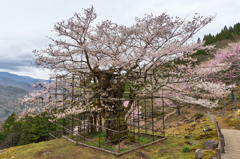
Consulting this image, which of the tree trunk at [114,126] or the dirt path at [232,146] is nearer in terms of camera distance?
the dirt path at [232,146]

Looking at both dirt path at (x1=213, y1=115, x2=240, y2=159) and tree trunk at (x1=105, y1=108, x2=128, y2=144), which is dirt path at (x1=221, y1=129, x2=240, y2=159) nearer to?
dirt path at (x1=213, y1=115, x2=240, y2=159)

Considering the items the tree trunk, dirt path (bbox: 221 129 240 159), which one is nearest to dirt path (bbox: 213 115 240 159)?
dirt path (bbox: 221 129 240 159)

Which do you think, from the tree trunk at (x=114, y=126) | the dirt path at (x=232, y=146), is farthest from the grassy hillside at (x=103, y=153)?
the tree trunk at (x=114, y=126)

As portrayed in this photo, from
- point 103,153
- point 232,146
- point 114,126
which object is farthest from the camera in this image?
point 114,126

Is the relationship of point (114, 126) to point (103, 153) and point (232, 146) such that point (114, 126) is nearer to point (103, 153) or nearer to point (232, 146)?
point (103, 153)

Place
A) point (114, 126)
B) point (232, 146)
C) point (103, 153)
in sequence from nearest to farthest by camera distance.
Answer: point (232, 146) → point (103, 153) → point (114, 126)

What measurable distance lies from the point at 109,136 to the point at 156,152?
395 centimetres

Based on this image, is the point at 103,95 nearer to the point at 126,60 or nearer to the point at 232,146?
the point at 126,60

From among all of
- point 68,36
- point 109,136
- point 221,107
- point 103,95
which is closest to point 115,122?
point 109,136

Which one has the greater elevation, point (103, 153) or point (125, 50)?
point (125, 50)

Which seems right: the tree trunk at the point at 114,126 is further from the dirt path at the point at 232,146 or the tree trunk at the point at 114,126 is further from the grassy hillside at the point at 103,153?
the dirt path at the point at 232,146

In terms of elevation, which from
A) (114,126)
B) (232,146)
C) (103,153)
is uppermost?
(114,126)

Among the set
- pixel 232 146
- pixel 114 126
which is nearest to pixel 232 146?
pixel 232 146

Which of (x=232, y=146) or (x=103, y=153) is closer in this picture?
(x=232, y=146)
